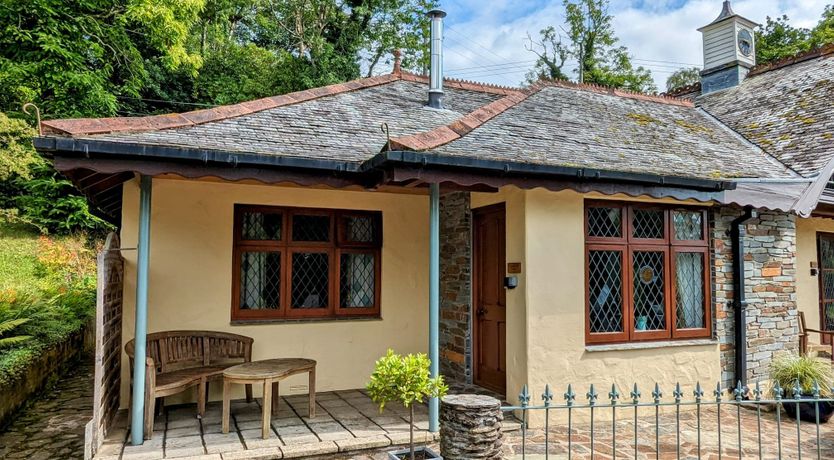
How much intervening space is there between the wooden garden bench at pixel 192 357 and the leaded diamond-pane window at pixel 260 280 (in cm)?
60

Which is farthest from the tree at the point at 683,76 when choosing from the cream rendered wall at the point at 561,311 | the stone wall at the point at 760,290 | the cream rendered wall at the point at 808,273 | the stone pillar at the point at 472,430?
the stone pillar at the point at 472,430

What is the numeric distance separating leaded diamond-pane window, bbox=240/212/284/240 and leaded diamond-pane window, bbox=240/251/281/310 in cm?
24

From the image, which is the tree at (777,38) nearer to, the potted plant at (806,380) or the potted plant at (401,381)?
the potted plant at (806,380)

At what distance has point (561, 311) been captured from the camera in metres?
6.36

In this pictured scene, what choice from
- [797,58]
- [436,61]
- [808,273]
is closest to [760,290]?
[808,273]

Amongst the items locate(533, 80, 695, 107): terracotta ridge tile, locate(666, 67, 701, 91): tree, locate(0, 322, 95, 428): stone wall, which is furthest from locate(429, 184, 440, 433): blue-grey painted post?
locate(666, 67, 701, 91): tree

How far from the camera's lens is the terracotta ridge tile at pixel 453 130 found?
17.5 ft

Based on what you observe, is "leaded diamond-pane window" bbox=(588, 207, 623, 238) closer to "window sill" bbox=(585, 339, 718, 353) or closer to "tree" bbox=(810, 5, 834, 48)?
"window sill" bbox=(585, 339, 718, 353)

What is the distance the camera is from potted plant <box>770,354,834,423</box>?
6.61m

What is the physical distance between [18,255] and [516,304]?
13.8 m

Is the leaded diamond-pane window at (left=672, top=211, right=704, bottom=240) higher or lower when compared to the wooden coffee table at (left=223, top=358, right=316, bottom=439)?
higher

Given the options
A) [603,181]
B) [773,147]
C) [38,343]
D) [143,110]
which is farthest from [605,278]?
[143,110]

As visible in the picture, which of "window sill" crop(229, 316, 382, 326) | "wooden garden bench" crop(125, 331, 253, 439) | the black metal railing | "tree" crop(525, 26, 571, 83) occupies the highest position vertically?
"tree" crop(525, 26, 571, 83)

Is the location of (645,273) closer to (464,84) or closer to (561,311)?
(561,311)
